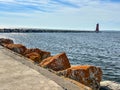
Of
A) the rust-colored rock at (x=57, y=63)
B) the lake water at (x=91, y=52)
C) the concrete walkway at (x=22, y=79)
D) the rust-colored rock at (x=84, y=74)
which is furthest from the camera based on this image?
the lake water at (x=91, y=52)

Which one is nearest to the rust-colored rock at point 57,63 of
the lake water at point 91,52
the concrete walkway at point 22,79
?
the concrete walkway at point 22,79

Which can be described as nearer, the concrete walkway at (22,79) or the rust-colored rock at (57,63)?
the concrete walkway at (22,79)

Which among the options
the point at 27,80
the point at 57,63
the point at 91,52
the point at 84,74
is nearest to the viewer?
the point at 27,80

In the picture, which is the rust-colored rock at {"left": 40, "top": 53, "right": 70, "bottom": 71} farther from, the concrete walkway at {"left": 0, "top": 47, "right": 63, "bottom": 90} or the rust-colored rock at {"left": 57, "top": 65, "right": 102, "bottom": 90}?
the concrete walkway at {"left": 0, "top": 47, "right": 63, "bottom": 90}

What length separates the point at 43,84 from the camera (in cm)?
565

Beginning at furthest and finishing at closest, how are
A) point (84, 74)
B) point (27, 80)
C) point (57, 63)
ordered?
point (57, 63) → point (84, 74) → point (27, 80)

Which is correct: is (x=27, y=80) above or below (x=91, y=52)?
above

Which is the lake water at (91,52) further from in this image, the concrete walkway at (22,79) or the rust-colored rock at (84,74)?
the concrete walkway at (22,79)

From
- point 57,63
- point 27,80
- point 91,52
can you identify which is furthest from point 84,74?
point 91,52

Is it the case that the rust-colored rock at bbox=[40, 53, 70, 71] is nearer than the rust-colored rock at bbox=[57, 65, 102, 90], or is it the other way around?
the rust-colored rock at bbox=[57, 65, 102, 90]

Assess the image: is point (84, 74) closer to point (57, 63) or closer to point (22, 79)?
point (57, 63)

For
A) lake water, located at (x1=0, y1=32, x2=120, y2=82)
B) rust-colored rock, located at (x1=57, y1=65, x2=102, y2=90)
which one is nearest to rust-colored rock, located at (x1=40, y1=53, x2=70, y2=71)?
rust-colored rock, located at (x1=57, y1=65, x2=102, y2=90)

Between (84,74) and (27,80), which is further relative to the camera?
(84,74)

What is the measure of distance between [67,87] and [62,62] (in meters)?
3.72
